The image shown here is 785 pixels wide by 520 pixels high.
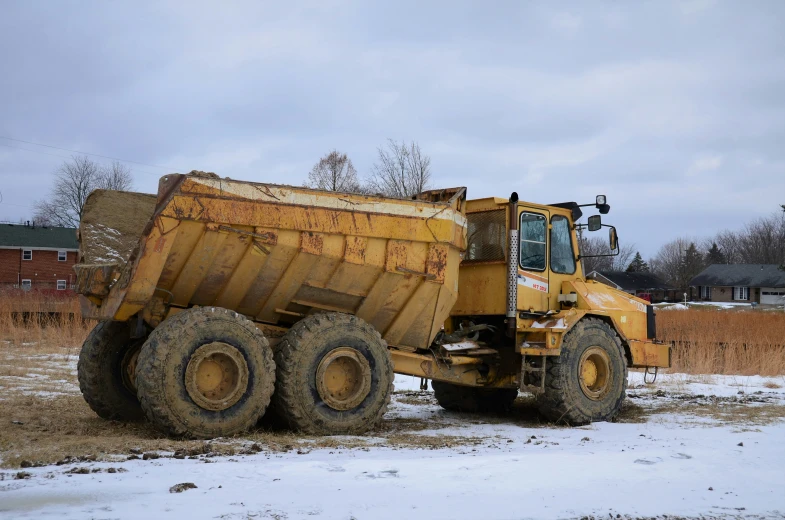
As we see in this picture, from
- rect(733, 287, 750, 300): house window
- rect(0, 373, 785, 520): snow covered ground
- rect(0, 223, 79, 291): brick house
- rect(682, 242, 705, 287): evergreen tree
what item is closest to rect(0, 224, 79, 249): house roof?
rect(0, 223, 79, 291): brick house

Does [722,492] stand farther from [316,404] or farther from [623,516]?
[316,404]

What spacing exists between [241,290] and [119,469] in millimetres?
2683

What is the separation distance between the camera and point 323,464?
19.4 ft

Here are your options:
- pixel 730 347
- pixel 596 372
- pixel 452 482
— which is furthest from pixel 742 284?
pixel 452 482

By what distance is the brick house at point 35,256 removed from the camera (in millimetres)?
51219

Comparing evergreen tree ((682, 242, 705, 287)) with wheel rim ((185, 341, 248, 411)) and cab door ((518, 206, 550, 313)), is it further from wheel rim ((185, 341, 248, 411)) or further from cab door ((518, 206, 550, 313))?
wheel rim ((185, 341, 248, 411))

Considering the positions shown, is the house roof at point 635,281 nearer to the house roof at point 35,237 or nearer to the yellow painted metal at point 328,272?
the house roof at point 35,237

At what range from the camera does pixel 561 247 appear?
1027cm

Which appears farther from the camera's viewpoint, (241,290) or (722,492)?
(241,290)

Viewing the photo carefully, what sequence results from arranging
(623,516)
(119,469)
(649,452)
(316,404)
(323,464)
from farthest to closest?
(316,404) < (649,452) < (323,464) < (119,469) < (623,516)

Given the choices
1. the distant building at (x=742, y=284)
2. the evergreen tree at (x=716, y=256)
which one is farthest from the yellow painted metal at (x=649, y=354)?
the evergreen tree at (x=716, y=256)

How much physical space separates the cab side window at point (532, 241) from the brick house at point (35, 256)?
153ft

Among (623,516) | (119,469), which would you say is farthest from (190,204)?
(623,516)

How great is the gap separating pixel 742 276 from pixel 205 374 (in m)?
74.7
